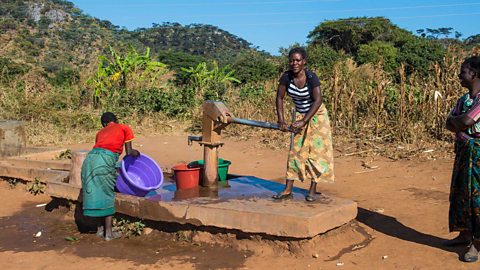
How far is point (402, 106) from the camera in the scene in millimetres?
8445

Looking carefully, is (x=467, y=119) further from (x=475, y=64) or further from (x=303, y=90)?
(x=303, y=90)

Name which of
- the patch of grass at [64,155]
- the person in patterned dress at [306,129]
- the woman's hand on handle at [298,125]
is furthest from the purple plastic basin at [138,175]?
the patch of grass at [64,155]

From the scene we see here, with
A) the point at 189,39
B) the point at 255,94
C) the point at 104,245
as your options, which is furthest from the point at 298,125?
the point at 189,39

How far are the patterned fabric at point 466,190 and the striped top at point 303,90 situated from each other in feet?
3.98

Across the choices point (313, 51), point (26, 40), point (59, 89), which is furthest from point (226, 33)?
point (59, 89)

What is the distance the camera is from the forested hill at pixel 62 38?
27672mm

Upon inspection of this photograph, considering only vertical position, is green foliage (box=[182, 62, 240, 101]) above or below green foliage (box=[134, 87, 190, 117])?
above

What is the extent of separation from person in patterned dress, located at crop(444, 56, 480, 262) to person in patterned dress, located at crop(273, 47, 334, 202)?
3.48 ft

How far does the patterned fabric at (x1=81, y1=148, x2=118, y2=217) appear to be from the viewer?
457cm

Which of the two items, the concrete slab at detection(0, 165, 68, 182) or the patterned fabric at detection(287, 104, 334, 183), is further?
the concrete slab at detection(0, 165, 68, 182)

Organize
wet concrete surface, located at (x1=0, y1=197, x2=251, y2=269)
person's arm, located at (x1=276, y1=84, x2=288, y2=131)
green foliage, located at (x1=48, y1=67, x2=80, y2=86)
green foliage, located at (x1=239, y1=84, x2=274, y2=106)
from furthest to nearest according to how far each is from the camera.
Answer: green foliage, located at (x1=48, y1=67, x2=80, y2=86)
green foliage, located at (x1=239, y1=84, x2=274, y2=106)
person's arm, located at (x1=276, y1=84, x2=288, y2=131)
wet concrete surface, located at (x1=0, y1=197, x2=251, y2=269)

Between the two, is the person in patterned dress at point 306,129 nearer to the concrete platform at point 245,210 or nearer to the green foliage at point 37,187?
the concrete platform at point 245,210

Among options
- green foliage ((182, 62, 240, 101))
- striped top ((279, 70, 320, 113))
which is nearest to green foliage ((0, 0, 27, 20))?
green foliage ((182, 62, 240, 101))

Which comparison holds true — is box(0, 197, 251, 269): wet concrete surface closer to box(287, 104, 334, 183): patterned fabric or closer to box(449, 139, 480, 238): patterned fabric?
box(287, 104, 334, 183): patterned fabric
